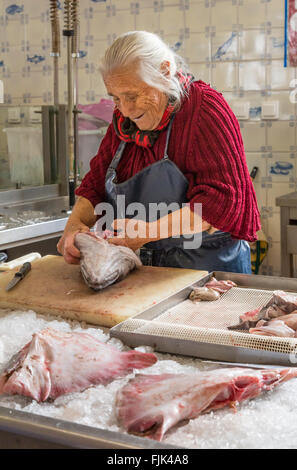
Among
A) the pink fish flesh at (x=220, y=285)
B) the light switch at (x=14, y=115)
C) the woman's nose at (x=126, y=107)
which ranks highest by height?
the light switch at (x=14, y=115)

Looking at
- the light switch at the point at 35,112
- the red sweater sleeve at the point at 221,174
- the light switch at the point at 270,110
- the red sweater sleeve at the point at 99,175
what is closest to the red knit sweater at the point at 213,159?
the red sweater sleeve at the point at 221,174

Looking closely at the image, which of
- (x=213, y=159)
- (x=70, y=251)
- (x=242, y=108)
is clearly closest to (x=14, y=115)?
(x=242, y=108)

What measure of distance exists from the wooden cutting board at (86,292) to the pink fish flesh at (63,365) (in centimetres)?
32

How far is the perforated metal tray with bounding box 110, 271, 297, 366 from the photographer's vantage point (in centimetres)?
128

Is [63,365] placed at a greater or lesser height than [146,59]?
lesser

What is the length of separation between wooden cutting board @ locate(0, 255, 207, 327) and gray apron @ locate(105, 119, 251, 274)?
209 mm

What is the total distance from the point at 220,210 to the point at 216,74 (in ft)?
8.51

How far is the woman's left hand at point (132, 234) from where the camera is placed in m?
2.11

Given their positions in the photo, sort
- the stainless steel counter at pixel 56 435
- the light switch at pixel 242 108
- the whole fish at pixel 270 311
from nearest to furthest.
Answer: the stainless steel counter at pixel 56 435 → the whole fish at pixel 270 311 → the light switch at pixel 242 108

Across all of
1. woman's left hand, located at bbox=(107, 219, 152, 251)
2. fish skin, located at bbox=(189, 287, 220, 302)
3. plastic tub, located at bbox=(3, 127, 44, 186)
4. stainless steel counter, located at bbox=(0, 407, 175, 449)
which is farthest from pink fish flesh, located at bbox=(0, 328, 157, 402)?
plastic tub, located at bbox=(3, 127, 44, 186)

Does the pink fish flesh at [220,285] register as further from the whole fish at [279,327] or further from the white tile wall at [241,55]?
the white tile wall at [241,55]

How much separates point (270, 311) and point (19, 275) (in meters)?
0.91

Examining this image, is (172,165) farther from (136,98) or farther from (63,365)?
(63,365)

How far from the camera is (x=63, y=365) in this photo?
1213 mm
